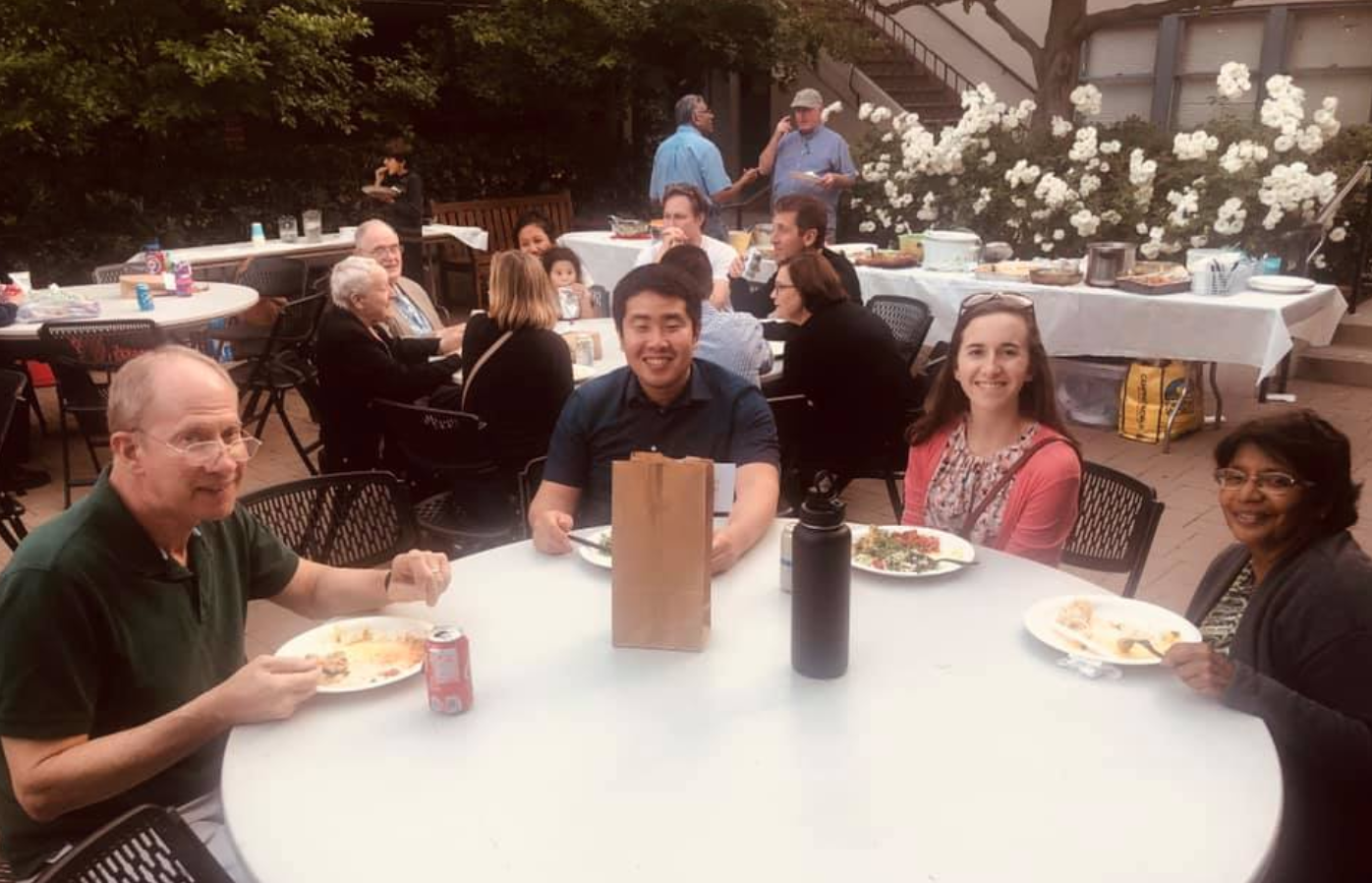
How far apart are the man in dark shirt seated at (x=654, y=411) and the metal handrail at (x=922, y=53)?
1333 centimetres

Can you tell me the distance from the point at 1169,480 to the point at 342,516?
420cm

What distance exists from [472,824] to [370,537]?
1.41m

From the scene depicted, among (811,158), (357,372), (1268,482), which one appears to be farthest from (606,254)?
(1268,482)

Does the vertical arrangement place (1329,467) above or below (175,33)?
below

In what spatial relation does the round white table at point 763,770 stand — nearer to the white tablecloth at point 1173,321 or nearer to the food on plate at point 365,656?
the food on plate at point 365,656

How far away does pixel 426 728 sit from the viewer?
156cm

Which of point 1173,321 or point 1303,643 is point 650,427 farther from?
point 1173,321

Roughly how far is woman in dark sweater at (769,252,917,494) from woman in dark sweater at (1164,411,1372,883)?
1.99 meters

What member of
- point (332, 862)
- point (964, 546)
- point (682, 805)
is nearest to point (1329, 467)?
point (964, 546)

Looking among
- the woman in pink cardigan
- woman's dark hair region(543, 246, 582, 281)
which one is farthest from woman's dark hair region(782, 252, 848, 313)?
woman's dark hair region(543, 246, 582, 281)

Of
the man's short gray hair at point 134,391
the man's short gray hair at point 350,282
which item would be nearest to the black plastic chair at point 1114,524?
the man's short gray hair at point 134,391

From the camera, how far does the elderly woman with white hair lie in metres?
3.94

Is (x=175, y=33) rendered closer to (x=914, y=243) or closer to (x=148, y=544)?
(x=914, y=243)

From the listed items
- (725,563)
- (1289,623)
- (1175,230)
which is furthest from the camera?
(1175,230)
